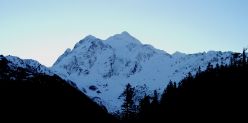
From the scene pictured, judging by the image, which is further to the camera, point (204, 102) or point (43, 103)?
point (204, 102)

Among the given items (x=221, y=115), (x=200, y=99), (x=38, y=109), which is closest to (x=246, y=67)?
(x=200, y=99)

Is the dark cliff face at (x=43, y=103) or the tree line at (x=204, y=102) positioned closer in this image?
the dark cliff face at (x=43, y=103)

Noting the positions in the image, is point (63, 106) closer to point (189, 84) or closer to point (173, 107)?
point (173, 107)

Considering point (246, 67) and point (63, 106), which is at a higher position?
point (246, 67)

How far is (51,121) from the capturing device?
3393 inches

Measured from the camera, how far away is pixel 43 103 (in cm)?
A: 9350

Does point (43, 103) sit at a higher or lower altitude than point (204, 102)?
lower

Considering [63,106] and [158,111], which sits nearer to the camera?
[63,106]

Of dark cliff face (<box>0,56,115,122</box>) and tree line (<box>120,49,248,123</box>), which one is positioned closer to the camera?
dark cliff face (<box>0,56,115,122</box>)

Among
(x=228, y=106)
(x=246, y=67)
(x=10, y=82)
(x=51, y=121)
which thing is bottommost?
(x=51, y=121)

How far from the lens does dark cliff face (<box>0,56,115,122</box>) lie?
281 ft

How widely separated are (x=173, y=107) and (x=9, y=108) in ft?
135

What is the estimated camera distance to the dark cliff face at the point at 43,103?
85688 mm

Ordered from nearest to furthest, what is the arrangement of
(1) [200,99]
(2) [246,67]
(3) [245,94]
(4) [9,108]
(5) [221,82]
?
(4) [9,108], (3) [245,94], (1) [200,99], (5) [221,82], (2) [246,67]
